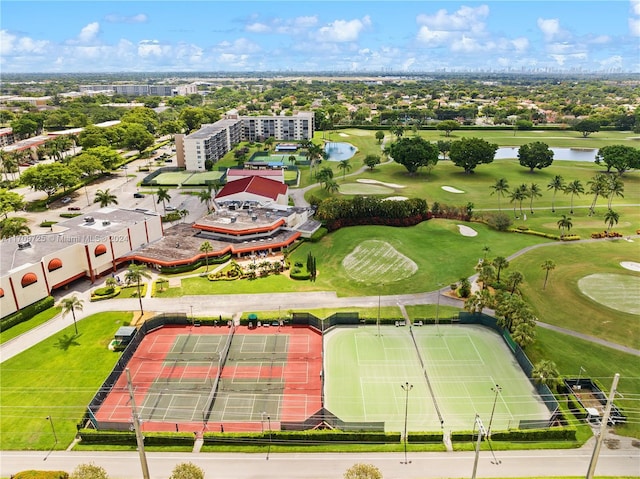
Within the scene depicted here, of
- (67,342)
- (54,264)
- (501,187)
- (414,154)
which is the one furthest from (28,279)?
(414,154)

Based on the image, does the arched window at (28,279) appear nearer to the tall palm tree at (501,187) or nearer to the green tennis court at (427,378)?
the green tennis court at (427,378)

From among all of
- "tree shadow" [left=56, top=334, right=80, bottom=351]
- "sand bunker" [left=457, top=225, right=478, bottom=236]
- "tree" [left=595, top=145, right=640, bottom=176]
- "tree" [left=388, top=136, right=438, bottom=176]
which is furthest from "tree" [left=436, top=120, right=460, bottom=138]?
"tree shadow" [left=56, top=334, right=80, bottom=351]

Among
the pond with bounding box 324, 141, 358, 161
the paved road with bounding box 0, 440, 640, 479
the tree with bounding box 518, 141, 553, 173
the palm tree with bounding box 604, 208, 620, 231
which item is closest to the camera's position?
the paved road with bounding box 0, 440, 640, 479

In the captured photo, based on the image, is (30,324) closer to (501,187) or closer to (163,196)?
(163,196)

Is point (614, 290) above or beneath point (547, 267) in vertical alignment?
beneath

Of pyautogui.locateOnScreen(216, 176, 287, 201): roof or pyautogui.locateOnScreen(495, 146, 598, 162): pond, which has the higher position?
pyautogui.locateOnScreen(216, 176, 287, 201): roof

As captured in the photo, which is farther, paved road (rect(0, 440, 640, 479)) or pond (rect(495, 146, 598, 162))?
pond (rect(495, 146, 598, 162))

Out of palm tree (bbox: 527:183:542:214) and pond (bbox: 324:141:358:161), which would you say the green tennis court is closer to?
palm tree (bbox: 527:183:542:214)

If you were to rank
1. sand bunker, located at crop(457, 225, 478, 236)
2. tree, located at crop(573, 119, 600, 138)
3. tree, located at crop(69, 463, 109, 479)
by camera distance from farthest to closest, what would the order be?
tree, located at crop(573, 119, 600, 138) → sand bunker, located at crop(457, 225, 478, 236) → tree, located at crop(69, 463, 109, 479)
